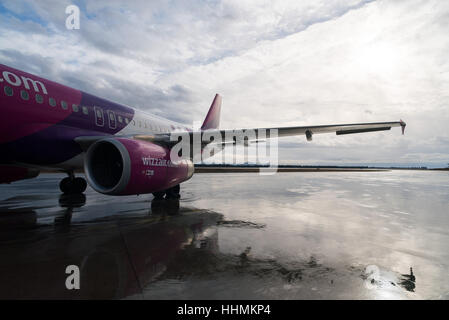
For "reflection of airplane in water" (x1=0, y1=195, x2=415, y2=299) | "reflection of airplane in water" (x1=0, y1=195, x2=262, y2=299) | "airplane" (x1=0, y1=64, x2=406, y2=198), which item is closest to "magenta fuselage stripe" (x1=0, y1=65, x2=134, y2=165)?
"airplane" (x1=0, y1=64, x2=406, y2=198)

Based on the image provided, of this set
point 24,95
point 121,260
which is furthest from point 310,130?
point 24,95

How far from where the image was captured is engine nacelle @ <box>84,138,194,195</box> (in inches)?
209

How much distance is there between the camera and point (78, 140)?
6695mm

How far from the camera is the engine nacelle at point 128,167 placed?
5.30m

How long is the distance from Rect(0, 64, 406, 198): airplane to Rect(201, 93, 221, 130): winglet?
971cm

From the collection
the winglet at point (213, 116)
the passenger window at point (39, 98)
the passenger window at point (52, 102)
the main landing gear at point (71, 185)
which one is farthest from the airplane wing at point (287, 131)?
the winglet at point (213, 116)

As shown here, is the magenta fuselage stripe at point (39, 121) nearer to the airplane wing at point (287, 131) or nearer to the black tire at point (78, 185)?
the airplane wing at point (287, 131)

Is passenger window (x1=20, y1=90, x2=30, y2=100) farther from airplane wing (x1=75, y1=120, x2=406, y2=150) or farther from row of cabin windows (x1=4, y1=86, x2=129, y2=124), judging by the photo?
airplane wing (x1=75, y1=120, x2=406, y2=150)

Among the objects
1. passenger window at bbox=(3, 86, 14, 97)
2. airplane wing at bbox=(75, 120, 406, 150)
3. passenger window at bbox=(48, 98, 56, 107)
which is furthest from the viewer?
airplane wing at bbox=(75, 120, 406, 150)

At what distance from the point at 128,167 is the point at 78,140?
251 cm
